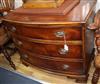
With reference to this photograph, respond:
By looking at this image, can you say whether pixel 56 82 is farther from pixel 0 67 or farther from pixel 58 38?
pixel 0 67

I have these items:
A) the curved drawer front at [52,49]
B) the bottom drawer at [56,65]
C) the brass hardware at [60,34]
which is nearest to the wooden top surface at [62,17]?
the brass hardware at [60,34]

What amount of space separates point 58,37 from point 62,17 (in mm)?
183

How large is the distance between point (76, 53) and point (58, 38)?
0.23m

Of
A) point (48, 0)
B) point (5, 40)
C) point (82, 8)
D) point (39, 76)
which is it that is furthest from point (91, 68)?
point (5, 40)

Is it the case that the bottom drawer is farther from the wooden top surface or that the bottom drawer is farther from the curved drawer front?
the wooden top surface

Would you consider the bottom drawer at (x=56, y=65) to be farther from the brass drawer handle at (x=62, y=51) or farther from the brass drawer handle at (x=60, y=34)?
the brass drawer handle at (x=60, y=34)

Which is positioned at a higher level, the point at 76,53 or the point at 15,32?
the point at 15,32

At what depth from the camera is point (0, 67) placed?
7.52 feet

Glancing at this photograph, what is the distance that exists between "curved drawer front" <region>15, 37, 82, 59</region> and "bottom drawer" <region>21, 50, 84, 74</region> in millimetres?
90

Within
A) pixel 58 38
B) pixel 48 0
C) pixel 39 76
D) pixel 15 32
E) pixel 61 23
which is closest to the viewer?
pixel 61 23

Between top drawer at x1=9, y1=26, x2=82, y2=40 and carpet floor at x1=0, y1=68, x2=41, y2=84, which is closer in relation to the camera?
top drawer at x1=9, y1=26, x2=82, y2=40

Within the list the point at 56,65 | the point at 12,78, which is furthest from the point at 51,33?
the point at 12,78

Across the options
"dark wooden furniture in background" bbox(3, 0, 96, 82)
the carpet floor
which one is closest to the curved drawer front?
"dark wooden furniture in background" bbox(3, 0, 96, 82)

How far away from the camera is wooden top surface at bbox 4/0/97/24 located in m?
1.33
